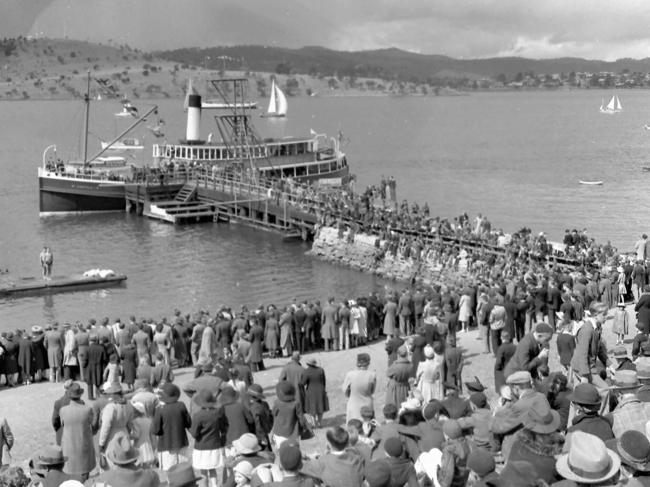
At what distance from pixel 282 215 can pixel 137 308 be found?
15.0 meters

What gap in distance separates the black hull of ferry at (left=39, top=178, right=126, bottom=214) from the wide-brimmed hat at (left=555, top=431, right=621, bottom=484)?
160 feet

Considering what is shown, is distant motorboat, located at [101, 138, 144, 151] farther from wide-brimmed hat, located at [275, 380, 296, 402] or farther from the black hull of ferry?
wide-brimmed hat, located at [275, 380, 296, 402]

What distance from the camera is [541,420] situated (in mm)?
7711

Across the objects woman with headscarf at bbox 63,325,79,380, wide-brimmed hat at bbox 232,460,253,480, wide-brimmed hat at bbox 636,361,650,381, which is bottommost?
woman with headscarf at bbox 63,325,79,380

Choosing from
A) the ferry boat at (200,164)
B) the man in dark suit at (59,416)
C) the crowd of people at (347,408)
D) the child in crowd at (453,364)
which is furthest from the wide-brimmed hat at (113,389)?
the ferry boat at (200,164)

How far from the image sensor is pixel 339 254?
38938 mm

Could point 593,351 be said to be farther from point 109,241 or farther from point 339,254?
point 109,241

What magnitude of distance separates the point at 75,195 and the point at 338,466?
4748cm

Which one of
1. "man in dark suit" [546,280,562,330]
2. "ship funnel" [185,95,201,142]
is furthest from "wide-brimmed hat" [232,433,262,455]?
"ship funnel" [185,95,201,142]

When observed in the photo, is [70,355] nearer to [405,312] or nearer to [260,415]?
[260,415]

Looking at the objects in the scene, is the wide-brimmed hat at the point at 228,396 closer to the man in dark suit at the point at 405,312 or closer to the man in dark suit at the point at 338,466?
the man in dark suit at the point at 338,466

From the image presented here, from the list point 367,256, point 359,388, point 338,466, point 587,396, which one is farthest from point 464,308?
point 367,256

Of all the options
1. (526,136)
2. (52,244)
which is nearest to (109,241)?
(52,244)

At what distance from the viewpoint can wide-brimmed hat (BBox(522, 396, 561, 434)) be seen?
25.0ft
